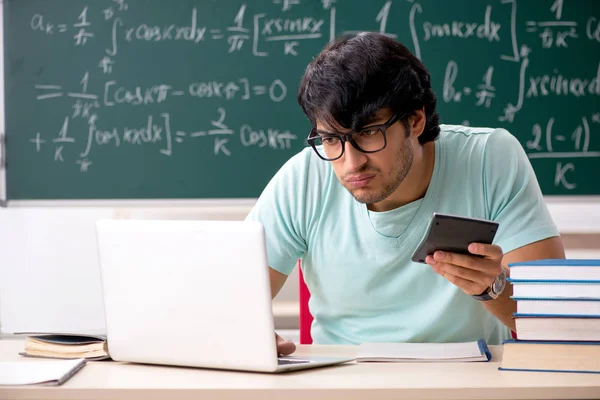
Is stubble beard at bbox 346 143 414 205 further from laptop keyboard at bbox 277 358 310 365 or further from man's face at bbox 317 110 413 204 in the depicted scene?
laptop keyboard at bbox 277 358 310 365

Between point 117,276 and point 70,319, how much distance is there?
7.10ft

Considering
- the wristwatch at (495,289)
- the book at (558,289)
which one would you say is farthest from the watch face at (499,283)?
the book at (558,289)

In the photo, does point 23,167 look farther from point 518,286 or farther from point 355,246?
point 518,286

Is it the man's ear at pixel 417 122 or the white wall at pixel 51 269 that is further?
the white wall at pixel 51 269

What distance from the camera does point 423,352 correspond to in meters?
Result: 1.39

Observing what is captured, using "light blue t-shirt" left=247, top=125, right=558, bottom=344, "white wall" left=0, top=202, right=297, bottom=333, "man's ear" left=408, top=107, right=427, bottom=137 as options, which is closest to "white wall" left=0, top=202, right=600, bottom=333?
"white wall" left=0, top=202, right=297, bottom=333

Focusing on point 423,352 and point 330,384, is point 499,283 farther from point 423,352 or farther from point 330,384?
point 330,384

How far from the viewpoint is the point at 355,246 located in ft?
5.52

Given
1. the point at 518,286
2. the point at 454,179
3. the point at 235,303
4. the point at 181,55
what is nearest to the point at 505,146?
the point at 454,179

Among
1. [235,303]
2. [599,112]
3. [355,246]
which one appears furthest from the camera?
[599,112]

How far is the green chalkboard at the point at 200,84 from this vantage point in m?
3.21

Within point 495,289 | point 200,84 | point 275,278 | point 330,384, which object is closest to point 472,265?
point 495,289

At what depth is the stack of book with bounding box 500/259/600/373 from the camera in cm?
120

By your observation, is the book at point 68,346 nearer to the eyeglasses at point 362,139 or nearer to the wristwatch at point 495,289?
the eyeglasses at point 362,139
